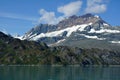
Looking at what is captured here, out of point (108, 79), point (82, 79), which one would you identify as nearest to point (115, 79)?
point (108, 79)

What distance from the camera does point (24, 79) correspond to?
539 feet

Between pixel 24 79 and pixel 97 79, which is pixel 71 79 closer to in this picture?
pixel 97 79

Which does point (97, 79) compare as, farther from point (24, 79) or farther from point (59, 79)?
point (24, 79)

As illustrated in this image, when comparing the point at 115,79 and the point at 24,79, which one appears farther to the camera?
the point at 115,79

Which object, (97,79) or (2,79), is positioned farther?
(97,79)

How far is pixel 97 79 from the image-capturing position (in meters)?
176

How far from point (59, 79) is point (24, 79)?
19553 millimetres

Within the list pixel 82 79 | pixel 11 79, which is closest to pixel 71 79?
pixel 82 79

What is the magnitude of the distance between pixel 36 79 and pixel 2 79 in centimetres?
1879

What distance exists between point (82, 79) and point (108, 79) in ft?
55.9

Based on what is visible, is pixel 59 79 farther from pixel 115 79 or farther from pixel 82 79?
pixel 115 79

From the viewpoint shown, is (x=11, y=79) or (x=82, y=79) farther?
(x=82, y=79)

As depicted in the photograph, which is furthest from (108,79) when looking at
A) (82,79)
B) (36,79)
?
(36,79)

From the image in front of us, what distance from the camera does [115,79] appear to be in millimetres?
175500
